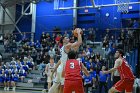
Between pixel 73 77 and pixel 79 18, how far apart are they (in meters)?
19.8

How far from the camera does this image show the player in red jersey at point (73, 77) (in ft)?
24.9

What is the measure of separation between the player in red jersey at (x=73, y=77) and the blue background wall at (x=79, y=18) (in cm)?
1718

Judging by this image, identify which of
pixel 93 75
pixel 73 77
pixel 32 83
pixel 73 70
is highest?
pixel 73 70

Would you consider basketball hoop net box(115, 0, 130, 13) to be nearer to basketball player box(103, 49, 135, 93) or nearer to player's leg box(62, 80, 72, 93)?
basketball player box(103, 49, 135, 93)

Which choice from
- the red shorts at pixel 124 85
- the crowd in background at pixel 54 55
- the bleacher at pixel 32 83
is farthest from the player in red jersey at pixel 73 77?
the bleacher at pixel 32 83

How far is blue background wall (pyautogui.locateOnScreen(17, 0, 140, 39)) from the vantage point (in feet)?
82.6

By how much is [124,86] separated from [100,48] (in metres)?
12.9

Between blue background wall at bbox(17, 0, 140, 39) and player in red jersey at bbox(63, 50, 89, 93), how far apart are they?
1718 cm

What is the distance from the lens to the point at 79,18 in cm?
2728

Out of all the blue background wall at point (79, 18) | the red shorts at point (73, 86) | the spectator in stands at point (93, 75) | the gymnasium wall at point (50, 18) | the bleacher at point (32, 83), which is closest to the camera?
the red shorts at point (73, 86)

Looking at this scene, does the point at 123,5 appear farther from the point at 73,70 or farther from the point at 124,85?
the point at 73,70

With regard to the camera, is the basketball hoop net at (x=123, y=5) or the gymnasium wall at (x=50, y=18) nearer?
the basketball hoop net at (x=123, y=5)

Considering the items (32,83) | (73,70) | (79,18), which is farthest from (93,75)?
(73,70)

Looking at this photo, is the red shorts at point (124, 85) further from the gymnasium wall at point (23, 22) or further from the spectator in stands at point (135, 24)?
the gymnasium wall at point (23, 22)
